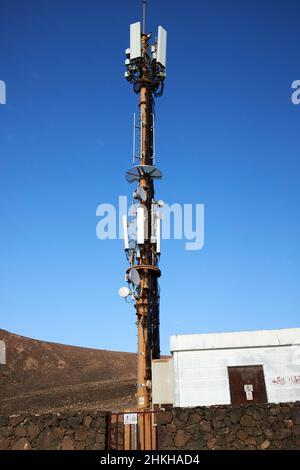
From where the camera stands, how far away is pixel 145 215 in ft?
90.5

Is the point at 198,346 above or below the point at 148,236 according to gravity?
below

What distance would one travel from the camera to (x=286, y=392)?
18672 millimetres

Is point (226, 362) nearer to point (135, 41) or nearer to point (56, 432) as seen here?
point (56, 432)

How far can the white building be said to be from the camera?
18.7 metres

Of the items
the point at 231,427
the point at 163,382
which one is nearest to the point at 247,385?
the point at 163,382

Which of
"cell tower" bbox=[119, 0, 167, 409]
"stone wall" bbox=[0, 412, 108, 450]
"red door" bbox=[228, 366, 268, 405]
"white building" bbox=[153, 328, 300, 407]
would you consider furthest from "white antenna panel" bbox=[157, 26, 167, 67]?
"stone wall" bbox=[0, 412, 108, 450]

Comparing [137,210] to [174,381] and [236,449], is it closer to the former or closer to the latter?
[174,381]

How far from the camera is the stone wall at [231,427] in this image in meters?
13.8

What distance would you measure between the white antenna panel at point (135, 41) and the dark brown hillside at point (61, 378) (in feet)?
91.1

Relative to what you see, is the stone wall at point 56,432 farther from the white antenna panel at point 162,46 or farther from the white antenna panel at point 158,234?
the white antenna panel at point 162,46

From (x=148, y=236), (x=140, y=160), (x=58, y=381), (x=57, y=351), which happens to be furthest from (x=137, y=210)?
(x=57, y=351)

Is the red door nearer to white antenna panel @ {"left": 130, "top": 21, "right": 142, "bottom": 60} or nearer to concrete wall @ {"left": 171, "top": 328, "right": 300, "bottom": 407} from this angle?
concrete wall @ {"left": 171, "top": 328, "right": 300, "bottom": 407}
